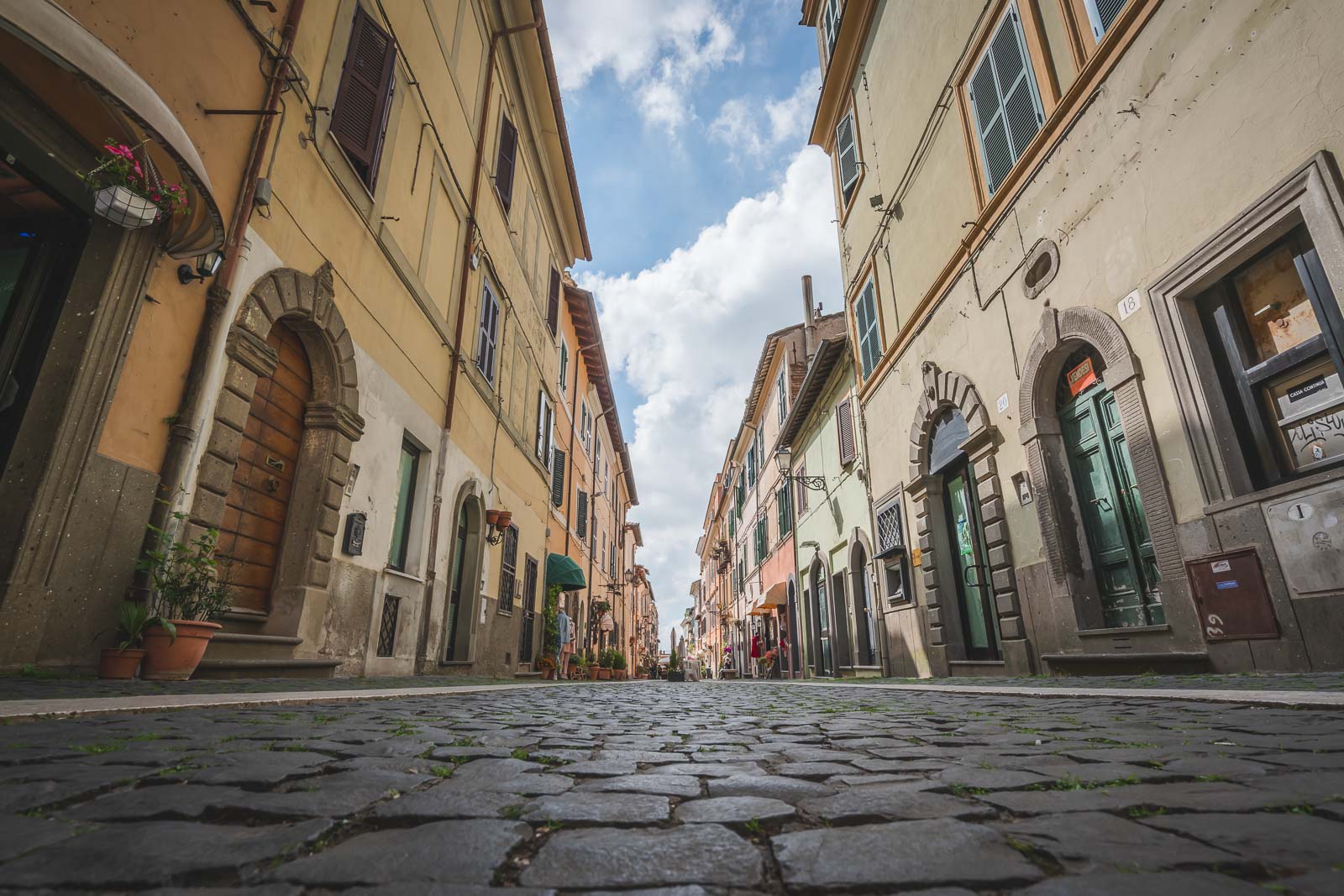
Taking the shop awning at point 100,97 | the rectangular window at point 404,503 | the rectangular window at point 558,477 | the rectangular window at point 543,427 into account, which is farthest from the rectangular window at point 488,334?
the shop awning at point 100,97

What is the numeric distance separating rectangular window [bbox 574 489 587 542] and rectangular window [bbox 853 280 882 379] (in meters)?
10.7

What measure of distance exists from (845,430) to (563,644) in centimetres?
815

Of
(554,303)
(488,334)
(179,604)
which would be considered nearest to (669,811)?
(179,604)

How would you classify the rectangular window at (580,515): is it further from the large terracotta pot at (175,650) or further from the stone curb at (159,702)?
the stone curb at (159,702)

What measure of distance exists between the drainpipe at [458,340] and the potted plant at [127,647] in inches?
181

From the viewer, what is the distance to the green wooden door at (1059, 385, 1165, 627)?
249 inches

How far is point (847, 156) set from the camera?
1418 cm

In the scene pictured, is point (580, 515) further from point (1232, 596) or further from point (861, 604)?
point (1232, 596)

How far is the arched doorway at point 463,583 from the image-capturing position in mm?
10352

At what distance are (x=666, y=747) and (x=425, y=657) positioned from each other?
7442 mm

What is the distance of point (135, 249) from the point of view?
4.52 m

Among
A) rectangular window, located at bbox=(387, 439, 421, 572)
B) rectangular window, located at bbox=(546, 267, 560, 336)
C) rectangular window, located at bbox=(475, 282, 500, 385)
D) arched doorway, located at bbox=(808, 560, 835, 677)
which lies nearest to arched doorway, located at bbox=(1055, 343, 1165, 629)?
rectangular window, located at bbox=(387, 439, 421, 572)

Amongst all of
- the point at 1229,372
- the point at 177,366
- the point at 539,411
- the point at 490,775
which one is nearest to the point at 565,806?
the point at 490,775

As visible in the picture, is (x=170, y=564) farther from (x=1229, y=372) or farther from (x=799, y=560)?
(x=799, y=560)
